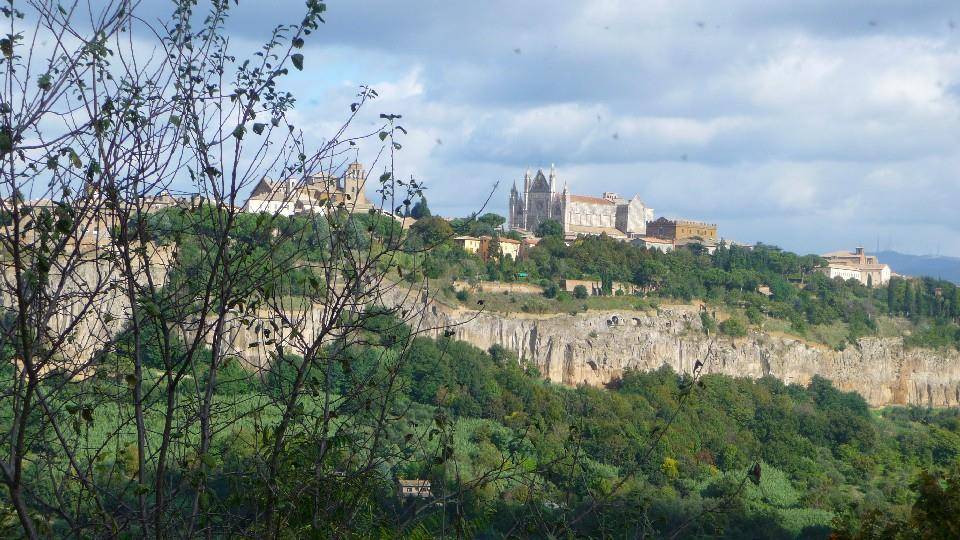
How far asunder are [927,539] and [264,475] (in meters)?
5.31

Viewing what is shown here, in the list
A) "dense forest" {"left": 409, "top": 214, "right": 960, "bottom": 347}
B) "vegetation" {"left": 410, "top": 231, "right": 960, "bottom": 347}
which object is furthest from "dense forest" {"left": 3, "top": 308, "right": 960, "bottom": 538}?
"dense forest" {"left": 409, "top": 214, "right": 960, "bottom": 347}

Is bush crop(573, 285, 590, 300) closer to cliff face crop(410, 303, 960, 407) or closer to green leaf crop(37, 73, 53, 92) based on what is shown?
cliff face crop(410, 303, 960, 407)

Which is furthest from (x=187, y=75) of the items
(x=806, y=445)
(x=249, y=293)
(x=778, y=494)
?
(x=806, y=445)

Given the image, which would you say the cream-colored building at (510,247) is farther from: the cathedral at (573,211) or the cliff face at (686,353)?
the cathedral at (573,211)

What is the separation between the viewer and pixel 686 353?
46344mm

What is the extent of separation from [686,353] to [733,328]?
8.93 feet

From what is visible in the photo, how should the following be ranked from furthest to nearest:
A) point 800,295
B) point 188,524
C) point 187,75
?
1. point 800,295
2. point 187,75
3. point 188,524

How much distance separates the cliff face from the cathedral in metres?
21.7

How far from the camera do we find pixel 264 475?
462 centimetres

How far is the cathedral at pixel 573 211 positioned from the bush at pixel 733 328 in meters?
21.9

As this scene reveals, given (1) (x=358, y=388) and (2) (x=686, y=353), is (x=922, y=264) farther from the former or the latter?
(1) (x=358, y=388)

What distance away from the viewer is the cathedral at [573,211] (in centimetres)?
7138

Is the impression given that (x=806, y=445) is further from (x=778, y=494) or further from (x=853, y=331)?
(x=853, y=331)

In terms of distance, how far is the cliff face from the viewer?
42.9 meters
